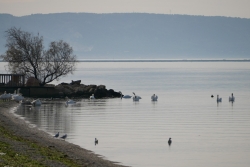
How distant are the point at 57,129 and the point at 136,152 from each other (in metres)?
9.82

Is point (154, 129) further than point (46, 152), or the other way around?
point (154, 129)

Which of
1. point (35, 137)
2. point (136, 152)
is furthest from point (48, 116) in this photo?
point (136, 152)

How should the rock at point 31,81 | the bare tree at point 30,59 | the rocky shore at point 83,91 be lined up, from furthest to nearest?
the bare tree at point 30,59 → the rocky shore at point 83,91 → the rock at point 31,81

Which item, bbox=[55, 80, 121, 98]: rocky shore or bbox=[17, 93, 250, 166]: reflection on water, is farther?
bbox=[55, 80, 121, 98]: rocky shore

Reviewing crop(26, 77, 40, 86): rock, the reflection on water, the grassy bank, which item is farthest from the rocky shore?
the grassy bank

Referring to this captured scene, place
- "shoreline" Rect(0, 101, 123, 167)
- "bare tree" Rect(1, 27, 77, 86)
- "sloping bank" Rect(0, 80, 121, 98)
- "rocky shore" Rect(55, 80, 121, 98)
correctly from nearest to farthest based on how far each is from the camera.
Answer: "shoreline" Rect(0, 101, 123, 167)
"sloping bank" Rect(0, 80, 121, 98)
"rocky shore" Rect(55, 80, 121, 98)
"bare tree" Rect(1, 27, 77, 86)

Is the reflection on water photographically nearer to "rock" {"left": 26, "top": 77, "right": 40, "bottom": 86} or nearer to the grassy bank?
the grassy bank

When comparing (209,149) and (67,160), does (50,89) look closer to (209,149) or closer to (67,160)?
(209,149)

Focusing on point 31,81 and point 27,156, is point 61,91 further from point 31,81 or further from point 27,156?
point 27,156

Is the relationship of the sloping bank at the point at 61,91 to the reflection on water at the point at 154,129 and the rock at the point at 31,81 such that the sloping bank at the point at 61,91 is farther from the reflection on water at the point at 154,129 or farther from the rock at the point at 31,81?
the reflection on water at the point at 154,129

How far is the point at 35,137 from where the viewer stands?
29781mm

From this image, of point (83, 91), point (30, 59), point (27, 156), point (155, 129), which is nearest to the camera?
point (27, 156)

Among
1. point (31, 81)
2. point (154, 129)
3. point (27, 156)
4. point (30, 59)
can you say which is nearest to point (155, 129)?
point (154, 129)

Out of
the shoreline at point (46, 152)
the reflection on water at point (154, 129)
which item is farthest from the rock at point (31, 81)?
the shoreline at point (46, 152)
